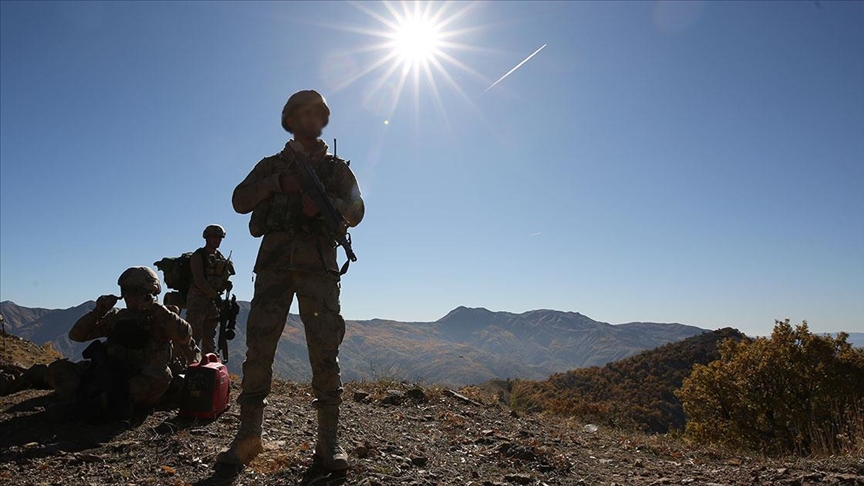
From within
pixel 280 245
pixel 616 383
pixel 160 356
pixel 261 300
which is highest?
pixel 280 245

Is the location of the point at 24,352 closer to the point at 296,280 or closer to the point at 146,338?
the point at 146,338

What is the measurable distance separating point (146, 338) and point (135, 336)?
0.11 metres

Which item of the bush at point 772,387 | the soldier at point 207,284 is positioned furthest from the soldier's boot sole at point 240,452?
the bush at point 772,387

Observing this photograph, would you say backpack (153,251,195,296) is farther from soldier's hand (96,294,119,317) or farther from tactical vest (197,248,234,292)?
soldier's hand (96,294,119,317)

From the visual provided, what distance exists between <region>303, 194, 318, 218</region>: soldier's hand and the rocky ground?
183 centimetres

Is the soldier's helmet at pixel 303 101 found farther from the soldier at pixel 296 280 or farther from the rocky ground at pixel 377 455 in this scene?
the rocky ground at pixel 377 455

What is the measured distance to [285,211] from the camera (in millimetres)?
3629

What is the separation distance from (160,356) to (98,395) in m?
0.66

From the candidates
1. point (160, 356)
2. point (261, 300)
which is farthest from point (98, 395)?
point (261, 300)

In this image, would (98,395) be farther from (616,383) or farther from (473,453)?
(616,383)

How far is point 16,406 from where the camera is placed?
5.13 m

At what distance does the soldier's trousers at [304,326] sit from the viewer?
340 centimetres

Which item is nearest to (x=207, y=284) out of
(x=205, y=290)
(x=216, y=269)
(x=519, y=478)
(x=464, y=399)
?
(x=205, y=290)

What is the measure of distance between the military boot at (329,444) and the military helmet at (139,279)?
2788 mm
